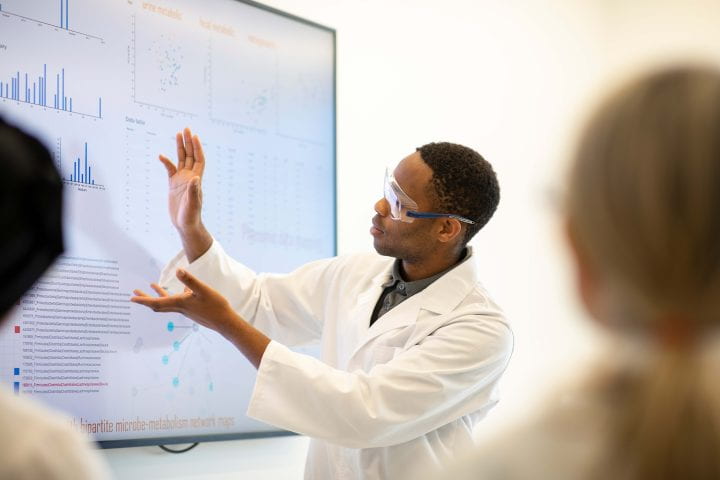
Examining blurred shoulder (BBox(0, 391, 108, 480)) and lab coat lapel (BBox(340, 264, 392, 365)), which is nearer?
blurred shoulder (BBox(0, 391, 108, 480))

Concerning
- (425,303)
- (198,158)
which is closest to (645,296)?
(425,303)

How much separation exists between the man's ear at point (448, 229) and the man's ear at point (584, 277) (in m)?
1.41

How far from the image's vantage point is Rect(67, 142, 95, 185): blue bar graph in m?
2.16

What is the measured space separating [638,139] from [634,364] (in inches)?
8.3

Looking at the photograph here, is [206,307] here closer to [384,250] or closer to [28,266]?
[384,250]

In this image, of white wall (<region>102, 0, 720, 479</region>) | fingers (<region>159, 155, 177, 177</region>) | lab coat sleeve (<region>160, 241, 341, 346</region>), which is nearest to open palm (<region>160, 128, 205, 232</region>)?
fingers (<region>159, 155, 177, 177</region>)

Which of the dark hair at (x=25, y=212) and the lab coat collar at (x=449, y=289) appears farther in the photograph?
the lab coat collar at (x=449, y=289)

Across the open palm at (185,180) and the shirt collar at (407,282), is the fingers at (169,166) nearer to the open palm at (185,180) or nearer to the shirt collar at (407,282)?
the open palm at (185,180)

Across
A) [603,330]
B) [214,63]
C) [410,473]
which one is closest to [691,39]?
[214,63]

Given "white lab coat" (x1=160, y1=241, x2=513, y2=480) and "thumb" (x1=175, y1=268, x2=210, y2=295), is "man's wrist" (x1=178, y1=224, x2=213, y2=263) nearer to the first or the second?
"white lab coat" (x1=160, y1=241, x2=513, y2=480)

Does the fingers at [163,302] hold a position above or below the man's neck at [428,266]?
below

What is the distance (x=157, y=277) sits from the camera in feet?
7.68

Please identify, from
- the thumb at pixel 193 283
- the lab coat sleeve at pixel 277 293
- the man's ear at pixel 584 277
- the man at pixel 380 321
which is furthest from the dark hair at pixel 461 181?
the man's ear at pixel 584 277

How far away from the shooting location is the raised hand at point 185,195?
214cm
